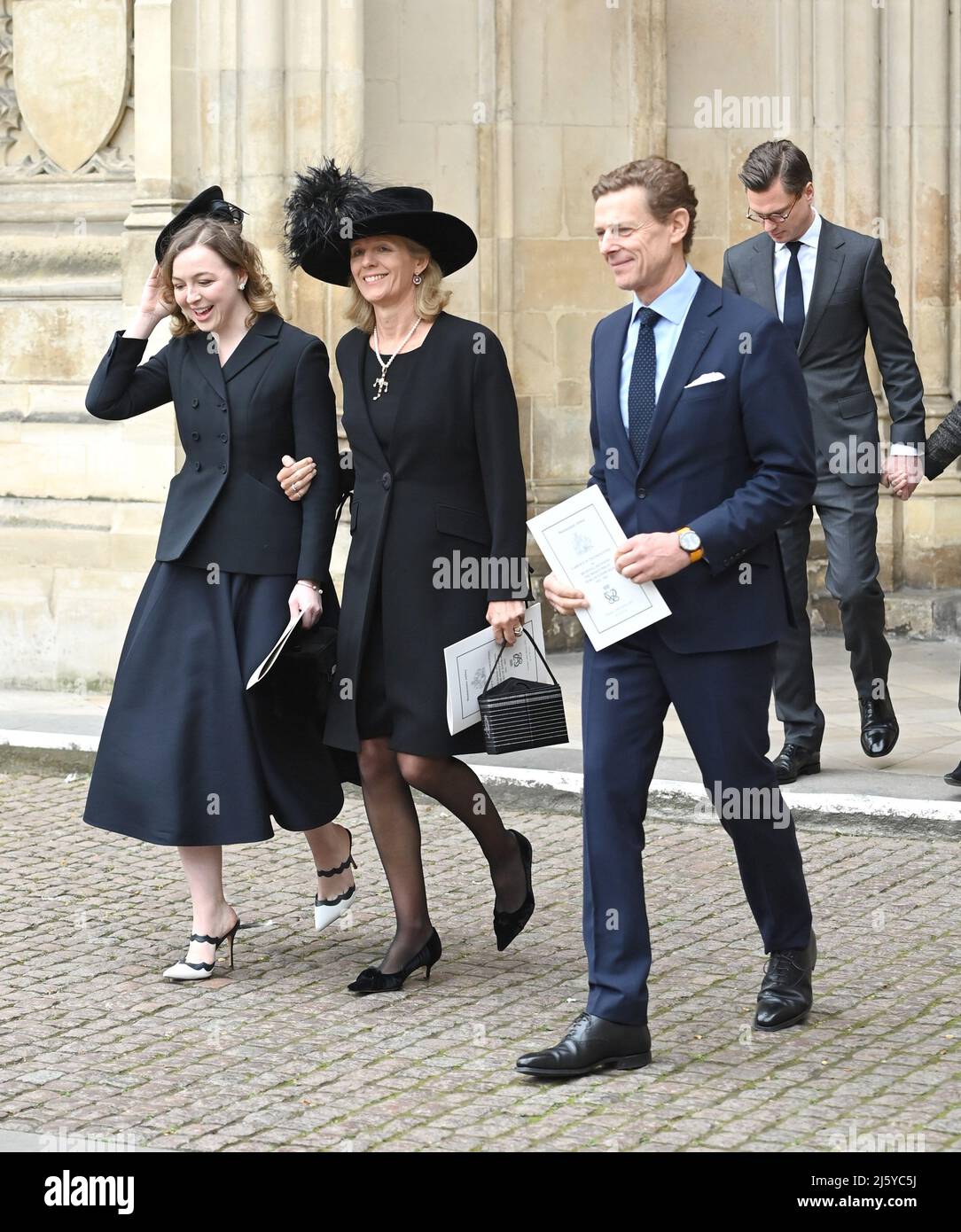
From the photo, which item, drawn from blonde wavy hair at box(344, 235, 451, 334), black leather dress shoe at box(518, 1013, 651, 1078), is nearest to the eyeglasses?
blonde wavy hair at box(344, 235, 451, 334)

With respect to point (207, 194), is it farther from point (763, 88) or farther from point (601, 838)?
point (763, 88)

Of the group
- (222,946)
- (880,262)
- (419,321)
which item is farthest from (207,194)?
(880,262)

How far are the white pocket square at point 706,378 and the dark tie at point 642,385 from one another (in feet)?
0.36

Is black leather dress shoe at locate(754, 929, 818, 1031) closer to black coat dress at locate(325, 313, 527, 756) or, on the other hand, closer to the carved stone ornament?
black coat dress at locate(325, 313, 527, 756)

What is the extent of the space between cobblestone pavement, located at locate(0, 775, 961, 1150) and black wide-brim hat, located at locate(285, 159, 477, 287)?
6.21 feet

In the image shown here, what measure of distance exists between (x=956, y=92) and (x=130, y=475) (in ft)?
15.5

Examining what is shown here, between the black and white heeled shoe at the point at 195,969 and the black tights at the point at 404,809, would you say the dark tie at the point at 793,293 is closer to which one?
the black tights at the point at 404,809

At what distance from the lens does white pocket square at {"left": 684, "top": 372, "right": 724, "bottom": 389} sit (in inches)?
198

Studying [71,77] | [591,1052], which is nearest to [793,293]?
[591,1052]

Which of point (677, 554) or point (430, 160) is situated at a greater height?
point (430, 160)

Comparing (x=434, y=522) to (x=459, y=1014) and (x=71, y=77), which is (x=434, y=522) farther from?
(x=71, y=77)

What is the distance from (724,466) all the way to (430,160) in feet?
19.6

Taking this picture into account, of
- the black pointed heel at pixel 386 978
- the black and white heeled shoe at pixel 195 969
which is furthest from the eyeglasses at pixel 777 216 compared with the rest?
the black and white heeled shoe at pixel 195 969

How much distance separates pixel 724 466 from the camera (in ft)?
16.7
